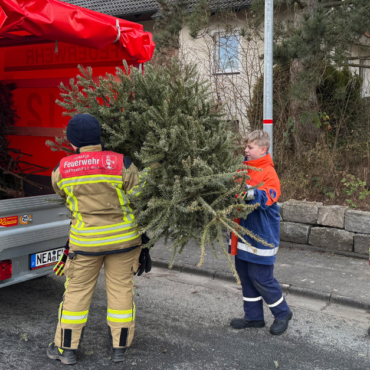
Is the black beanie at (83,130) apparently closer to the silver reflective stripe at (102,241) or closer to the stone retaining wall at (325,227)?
the silver reflective stripe at (102,241)

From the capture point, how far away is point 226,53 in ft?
31.0

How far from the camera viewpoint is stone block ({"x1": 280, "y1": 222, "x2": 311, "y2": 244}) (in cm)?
653

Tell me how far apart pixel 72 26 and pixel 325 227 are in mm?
4212

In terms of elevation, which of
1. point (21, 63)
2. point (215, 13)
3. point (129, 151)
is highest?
point (215, 13)

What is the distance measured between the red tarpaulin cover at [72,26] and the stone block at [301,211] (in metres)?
3.13

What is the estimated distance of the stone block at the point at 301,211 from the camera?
6.46m

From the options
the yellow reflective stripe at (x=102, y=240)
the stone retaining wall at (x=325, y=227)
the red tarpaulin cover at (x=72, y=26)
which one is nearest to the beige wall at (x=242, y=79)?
the stone retaining wall at (x=325, y=227)

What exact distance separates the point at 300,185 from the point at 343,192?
0.65 m

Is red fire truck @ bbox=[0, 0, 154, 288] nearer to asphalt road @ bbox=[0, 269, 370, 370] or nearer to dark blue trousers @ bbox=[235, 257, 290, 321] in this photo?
asphalt road @ bbox=[0, 269, 370, 370]

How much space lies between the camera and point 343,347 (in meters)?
3.72

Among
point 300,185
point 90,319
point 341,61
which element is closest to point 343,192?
point 300,185

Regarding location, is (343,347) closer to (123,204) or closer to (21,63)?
(123,204)

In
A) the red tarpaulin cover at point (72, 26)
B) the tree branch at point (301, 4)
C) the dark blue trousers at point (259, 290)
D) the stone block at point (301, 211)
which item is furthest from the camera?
the tree branch at point (301, 4)

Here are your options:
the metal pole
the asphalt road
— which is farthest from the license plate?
the metal pole
